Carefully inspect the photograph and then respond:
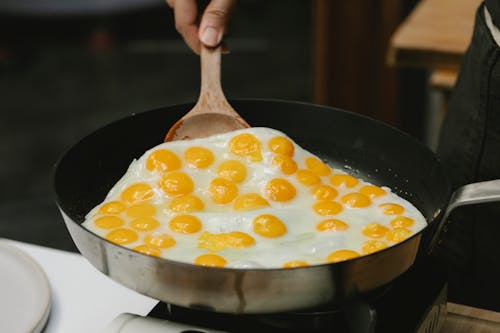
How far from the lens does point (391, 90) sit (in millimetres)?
3756

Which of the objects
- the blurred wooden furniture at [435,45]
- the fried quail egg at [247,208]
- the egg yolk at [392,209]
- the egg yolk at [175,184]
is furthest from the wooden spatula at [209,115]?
the blurred wooden furniture at [435,45]

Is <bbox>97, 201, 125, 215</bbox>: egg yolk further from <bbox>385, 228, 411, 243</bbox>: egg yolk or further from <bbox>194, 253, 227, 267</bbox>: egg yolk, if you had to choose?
<bbox>385, 228, 411, 243</bbox>: egg yolk

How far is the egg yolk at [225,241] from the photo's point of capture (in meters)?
1.25

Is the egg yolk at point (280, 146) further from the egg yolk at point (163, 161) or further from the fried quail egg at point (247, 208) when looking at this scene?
the egg yolk at point (163, 161)

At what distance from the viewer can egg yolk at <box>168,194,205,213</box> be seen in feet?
4.49

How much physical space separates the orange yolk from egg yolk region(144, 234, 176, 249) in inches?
15.0

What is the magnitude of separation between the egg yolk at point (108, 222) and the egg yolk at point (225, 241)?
0.18 metres

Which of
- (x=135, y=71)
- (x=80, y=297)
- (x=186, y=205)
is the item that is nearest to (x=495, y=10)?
(x=186, y=205)

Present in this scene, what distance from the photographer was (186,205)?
1.37 m

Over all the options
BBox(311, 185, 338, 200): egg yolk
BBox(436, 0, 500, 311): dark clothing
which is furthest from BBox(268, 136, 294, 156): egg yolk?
BBox(436, 0, 500, 311): dark clothing

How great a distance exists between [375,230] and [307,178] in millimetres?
215

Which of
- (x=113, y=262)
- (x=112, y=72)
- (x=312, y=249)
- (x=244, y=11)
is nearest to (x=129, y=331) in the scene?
(x=113, y=262)

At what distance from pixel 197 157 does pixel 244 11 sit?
508cm

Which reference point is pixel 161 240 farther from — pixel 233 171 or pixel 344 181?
pixel 344 181
